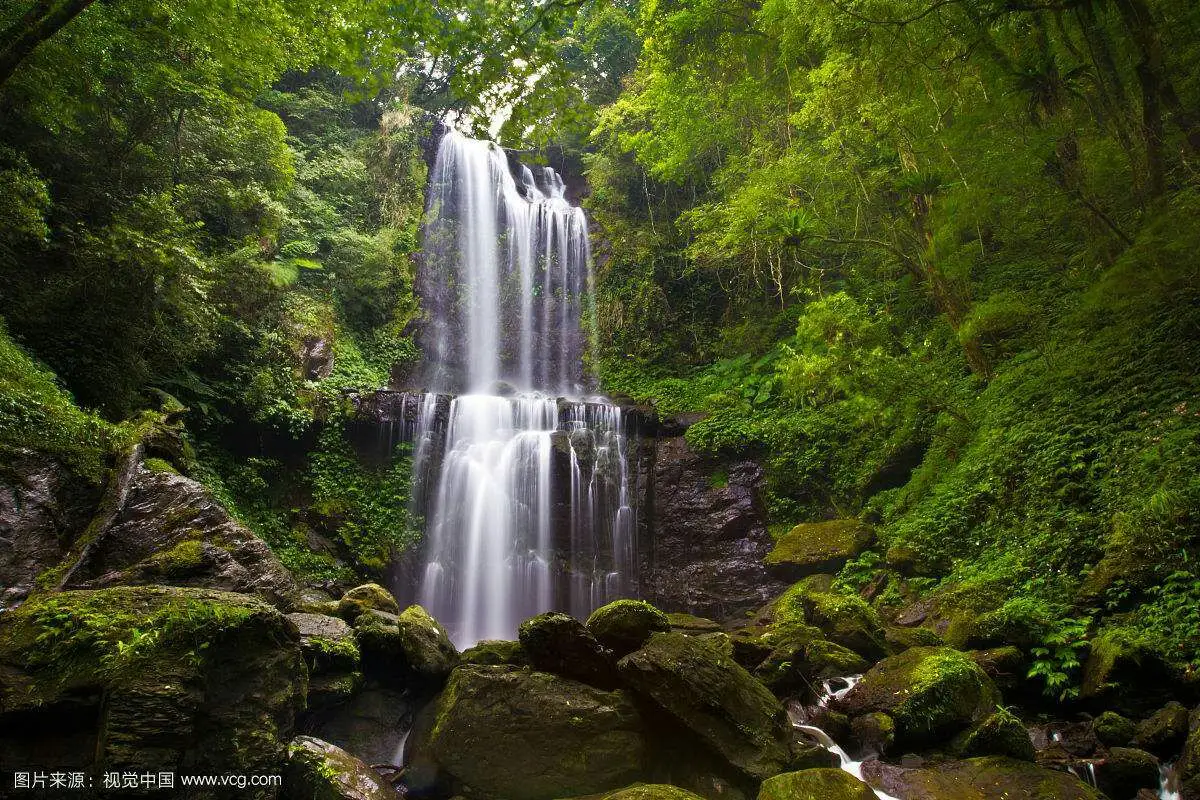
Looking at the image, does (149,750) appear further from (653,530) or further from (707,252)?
(707,252)

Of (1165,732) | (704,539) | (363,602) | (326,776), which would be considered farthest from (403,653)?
(704,539)

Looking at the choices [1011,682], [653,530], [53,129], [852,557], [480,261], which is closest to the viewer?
[1011,682]

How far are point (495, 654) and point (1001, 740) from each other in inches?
186

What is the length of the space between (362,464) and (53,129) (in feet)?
24.7

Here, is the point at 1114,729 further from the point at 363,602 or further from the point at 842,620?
the point at 363,602

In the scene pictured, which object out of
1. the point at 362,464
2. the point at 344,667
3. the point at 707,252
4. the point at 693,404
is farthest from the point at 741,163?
the point at 344,667

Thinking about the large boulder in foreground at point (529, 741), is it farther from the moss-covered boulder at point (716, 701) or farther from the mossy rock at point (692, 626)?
the mossy rock at point (692, 626)

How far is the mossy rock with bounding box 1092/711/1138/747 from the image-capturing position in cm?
463

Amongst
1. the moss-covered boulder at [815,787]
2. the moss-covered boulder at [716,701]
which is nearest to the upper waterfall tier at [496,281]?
the moss-covered boulder at [716,701]

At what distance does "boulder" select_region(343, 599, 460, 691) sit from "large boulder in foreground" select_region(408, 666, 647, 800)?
0.95 meters

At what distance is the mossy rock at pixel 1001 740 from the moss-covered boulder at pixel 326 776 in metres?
4.71

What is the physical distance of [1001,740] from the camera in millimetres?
4664

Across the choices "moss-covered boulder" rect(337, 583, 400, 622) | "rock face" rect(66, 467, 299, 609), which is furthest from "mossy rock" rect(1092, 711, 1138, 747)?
"rock face" rect(66, 467, 299, 609)

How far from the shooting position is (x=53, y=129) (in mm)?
7242
